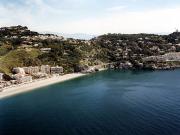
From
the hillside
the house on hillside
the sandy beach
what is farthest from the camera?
the house on hillside

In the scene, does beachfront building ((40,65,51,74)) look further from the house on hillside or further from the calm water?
the calm water

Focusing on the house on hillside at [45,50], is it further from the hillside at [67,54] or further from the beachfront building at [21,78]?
the beachfront building at [21,78]

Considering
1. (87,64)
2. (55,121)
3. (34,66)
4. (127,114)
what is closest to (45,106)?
(55,121)

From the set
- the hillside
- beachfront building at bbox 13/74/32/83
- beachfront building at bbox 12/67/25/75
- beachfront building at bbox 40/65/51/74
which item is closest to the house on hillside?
the hillside

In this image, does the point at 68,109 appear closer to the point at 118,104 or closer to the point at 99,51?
the point at 118,104

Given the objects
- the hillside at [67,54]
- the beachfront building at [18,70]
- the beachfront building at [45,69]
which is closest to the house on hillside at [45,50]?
the hillside at [67,54]

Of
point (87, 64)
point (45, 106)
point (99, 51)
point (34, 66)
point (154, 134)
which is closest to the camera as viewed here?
point (154, 134)

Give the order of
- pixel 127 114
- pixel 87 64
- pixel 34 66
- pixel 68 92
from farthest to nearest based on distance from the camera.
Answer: pixel 87 64, pixel 34 66, pixel 68 92, pixel 127 114
